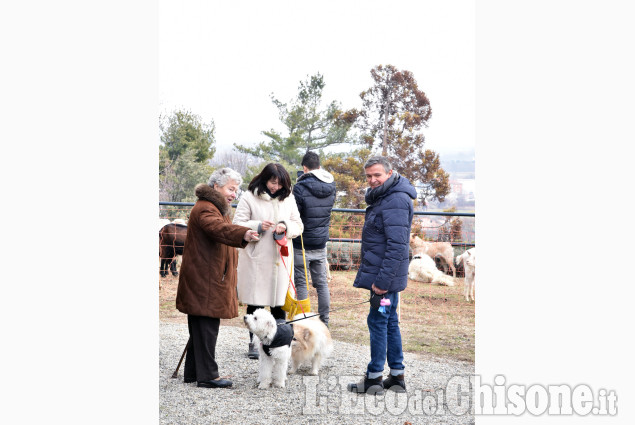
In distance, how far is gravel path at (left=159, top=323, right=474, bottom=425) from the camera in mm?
4102

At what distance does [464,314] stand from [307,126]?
1475 centimetres

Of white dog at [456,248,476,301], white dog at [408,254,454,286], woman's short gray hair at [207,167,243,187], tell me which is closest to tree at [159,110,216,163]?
white dog at [408,254,454,286]

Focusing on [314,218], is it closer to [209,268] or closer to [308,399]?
[209,268]

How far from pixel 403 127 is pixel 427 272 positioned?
36.6 feet

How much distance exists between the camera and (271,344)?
15.1 ft

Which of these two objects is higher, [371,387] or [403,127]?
[403,127]

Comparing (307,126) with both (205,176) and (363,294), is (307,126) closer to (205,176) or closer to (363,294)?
(205,176)

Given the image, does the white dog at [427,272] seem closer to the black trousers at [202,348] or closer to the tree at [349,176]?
the black trousers at [202,348]

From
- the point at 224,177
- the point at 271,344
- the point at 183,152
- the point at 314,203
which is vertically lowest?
the point at 271,344

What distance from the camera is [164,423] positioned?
4.02 meters

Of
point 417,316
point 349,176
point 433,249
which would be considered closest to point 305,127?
point 349,176

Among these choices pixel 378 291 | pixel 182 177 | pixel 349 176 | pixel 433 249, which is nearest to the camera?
pixel 378 291

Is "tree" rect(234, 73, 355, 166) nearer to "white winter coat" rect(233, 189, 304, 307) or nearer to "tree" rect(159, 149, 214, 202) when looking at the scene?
"tree" rect(159, 149, 214, 202)

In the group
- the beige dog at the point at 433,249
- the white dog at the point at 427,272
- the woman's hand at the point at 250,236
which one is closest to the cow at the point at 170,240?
the white dog at the point at 427,272
